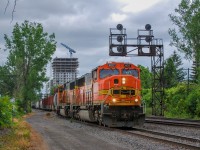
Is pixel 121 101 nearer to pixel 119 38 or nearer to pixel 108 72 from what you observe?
pixel 108 72

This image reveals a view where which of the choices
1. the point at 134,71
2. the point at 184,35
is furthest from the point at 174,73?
the point at 134,71

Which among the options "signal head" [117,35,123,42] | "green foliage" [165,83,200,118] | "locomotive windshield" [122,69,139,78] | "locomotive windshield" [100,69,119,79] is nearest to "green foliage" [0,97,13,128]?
"locomotive windshield" [100,69,119,79]

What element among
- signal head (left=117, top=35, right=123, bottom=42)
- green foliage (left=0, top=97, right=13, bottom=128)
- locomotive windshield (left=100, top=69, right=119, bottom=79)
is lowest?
green foliage (left=0, top=97, right=13, bottom=128)

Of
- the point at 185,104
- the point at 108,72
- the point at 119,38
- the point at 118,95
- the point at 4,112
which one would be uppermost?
the point at 119,38

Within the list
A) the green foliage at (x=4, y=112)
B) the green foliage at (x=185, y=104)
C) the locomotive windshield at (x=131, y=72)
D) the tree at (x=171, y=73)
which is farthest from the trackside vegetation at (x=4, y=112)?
the tree at (x=171, y=73)

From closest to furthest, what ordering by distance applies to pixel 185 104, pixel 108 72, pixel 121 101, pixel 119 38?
1. pixel 121 101
2. pixel 108 72
3. pixel 119 38
4. pixel 185 104

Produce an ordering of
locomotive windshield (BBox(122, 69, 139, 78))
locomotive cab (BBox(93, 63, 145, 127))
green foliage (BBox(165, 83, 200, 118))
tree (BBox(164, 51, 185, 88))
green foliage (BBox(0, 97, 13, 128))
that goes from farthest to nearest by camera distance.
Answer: tree (BBox(164, 51, 185, 88))
green foliage (BBox(165, 83, 200, 118))
locomotive windshield (BBox(122, 69, 139, 78))
locomotive cab (BBox(93, 63, 145, 127))
green foliage (BBox(0, 97, 13, 128))

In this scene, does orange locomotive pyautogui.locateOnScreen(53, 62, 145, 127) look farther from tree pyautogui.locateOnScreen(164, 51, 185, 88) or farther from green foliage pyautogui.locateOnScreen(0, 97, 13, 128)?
tree pyautogui.locateOnScreen(164, 51, 185, 88)

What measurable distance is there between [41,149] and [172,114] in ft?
105

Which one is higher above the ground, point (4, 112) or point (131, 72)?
point (131, 72)

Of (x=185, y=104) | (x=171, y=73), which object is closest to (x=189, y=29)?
(x=185, y=104)

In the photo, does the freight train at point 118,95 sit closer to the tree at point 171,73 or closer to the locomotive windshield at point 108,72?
the locomotive windshield at point 108,72

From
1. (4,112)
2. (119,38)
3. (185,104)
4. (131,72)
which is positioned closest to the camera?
(4,112)

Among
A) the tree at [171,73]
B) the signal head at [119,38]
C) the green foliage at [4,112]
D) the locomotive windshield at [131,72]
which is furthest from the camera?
the tree at [171,73]
